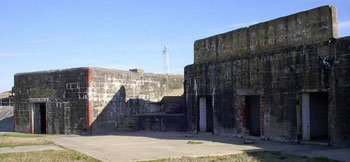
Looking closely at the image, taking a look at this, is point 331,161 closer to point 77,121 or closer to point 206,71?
point 206,71

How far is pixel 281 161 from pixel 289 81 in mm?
4495

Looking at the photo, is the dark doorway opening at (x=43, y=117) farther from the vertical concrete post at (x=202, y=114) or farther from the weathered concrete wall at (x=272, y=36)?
the weathered concrete wall at (x=272, y=36)

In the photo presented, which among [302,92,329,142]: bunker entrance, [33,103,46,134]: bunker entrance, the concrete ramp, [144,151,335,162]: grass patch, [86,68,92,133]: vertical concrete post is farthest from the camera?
the concrete ramp

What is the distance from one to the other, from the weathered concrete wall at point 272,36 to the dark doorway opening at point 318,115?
6.91 ft

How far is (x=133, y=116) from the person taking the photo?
20.7m

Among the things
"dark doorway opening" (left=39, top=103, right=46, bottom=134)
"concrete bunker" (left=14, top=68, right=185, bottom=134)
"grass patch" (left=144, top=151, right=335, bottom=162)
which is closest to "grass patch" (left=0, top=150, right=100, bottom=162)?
"grass patch" (left=144, top=151, right=335, bottom=162)

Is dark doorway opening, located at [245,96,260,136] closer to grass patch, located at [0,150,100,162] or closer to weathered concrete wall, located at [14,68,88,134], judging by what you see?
grass patch, located at [0,150,100,162]

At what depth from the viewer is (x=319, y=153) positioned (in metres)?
10.1

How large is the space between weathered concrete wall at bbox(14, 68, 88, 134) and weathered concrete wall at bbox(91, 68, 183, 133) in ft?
2.04

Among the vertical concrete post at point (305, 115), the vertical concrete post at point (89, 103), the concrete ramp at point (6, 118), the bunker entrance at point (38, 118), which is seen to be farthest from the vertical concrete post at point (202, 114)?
the concrete ramp at point (6, 118)

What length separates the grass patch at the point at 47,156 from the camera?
32.4ft

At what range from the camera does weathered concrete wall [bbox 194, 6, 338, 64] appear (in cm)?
1205

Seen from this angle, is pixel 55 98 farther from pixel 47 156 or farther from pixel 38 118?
pixel 47 156

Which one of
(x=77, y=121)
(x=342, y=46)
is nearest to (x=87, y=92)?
(x=77, y=121)
